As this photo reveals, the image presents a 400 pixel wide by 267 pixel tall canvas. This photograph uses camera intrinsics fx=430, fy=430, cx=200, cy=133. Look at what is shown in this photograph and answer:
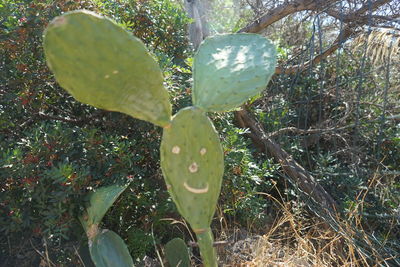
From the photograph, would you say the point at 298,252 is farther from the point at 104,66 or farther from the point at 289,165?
the point at 104,66

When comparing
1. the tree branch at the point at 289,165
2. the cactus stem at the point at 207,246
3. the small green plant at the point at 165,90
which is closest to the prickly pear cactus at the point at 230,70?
the small green plant at the point at 165,90

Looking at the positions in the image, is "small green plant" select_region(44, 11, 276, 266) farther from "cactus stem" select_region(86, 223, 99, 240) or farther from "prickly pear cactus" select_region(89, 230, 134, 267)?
"cactus stem" select_region(86, 223, 99, 240)

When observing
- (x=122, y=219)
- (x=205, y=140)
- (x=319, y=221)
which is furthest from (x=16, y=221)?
(x=319, y=221)

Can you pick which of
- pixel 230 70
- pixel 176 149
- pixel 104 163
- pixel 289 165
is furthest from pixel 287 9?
pixel 176 149

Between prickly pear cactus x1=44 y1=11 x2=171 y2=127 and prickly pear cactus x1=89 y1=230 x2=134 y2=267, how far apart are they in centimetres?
74

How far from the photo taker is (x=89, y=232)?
6.74 feet

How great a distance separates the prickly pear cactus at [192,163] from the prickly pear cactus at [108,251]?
522 millimetres

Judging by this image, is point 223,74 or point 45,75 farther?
point 45,75

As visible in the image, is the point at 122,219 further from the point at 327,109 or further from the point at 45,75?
the point at 327,109

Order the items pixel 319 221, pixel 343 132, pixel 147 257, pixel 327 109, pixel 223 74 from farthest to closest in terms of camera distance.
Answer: pixel 327 109, pixel 343 132, pixel 319 221, pixel 147 257, pixel 223 74

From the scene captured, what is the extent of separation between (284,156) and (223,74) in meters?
1.76

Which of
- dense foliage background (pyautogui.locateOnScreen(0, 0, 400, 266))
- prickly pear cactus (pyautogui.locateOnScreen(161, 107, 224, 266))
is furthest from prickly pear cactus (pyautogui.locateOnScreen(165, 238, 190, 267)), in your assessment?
prickly pear cactus (pyautogui.locateOnScreen(161, 107, 224, 266))

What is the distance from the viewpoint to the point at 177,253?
7.24ft

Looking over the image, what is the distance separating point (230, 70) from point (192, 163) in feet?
1.45
